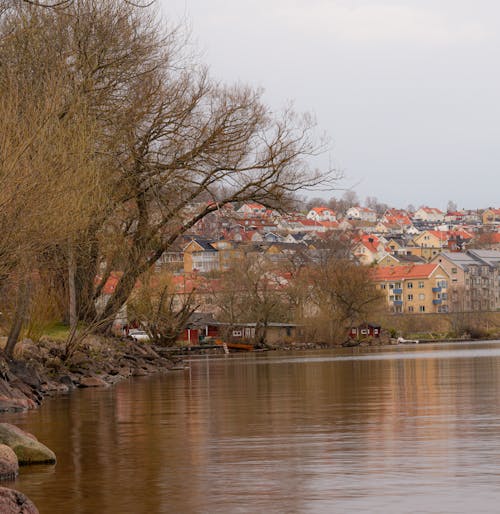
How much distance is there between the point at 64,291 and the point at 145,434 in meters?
26.1

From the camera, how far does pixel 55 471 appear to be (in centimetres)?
1566

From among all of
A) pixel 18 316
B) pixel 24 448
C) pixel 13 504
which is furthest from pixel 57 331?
pixel 13 504

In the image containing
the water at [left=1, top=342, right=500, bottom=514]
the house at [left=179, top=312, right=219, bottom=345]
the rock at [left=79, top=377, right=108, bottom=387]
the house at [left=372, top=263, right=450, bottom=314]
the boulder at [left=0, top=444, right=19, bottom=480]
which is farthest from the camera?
the house at [left=372, top=263, right=450, bottom=314]

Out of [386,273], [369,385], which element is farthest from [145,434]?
[386,273]

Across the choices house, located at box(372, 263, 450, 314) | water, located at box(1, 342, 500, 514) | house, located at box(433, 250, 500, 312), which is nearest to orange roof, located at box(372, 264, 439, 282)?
house, located at box(372, 263, 450, 314)

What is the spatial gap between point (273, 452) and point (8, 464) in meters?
3.77

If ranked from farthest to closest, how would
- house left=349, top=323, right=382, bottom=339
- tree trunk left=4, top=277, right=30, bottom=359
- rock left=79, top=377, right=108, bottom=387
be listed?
1. house left=349, top=323, right=382, bottom=339
2. rock left=79, top=377, right=108, bottom=387
3. tree trunk left=4, top=277, right=30, bottom=359

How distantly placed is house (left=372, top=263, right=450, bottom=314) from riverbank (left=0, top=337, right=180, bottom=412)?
123m

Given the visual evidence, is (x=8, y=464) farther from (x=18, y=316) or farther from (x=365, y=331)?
(x=365, y=331)

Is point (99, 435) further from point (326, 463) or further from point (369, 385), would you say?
point (369, 385)

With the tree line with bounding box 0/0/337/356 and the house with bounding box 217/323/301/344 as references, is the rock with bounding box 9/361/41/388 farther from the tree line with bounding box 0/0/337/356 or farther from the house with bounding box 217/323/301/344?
the house with bounding box 217/323/301/344

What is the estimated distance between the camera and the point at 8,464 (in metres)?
15.1

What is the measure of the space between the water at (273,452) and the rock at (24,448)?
23 centimetres

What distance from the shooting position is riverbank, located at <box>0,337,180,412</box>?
96.0 ft
